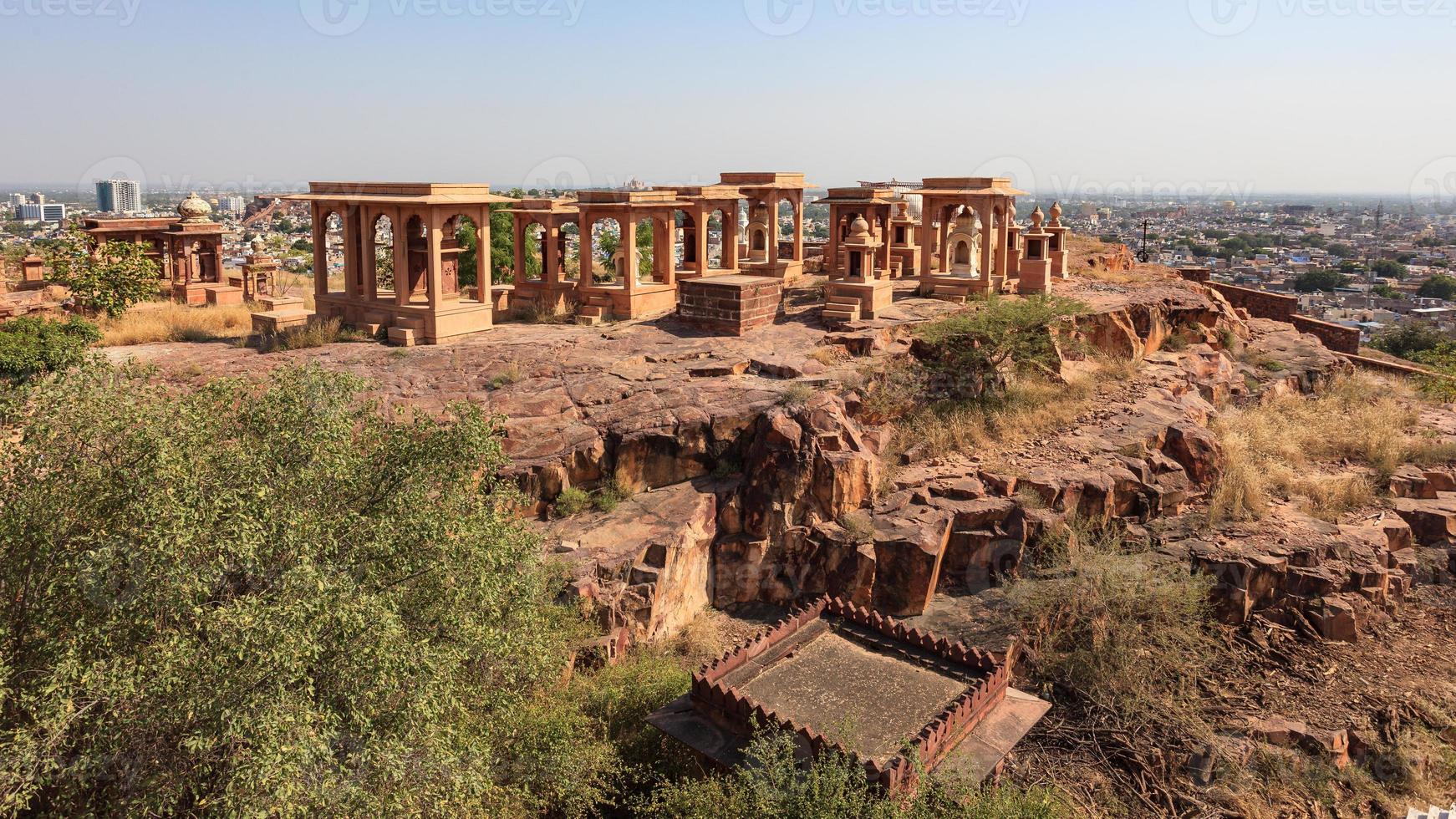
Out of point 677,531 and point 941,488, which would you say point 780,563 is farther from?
point 941,488

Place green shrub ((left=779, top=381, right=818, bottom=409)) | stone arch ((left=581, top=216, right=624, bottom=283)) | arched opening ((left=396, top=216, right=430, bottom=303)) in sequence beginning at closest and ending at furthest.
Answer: green shrub ((left=779, top=381, right=818, bottom=409)), arched opening ((left=396, top=216, right=430, bottom=303)), stone arch ((left=581, top=216, right=624, bottom=283))

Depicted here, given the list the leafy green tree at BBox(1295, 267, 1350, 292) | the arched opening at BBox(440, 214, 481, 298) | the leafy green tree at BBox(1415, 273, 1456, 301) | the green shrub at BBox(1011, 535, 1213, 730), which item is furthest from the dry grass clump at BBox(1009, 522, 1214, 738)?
the leafy green tree at BBox(1415, 273, 1456, 301)

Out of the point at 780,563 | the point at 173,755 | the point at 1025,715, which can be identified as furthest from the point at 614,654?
the point at 173,755

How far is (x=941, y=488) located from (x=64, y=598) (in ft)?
37.9

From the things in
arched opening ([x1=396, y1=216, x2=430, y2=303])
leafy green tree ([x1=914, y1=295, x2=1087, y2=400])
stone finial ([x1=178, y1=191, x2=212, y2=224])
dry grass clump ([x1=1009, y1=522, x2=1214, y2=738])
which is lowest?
dry grass clump ([x1=1009, y1=522, x2=1214, y2=738])

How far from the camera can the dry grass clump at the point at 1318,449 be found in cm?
1573

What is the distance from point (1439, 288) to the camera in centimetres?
5684

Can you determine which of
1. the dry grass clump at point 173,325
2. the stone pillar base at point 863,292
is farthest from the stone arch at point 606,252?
the dry grass clump at point 173,325

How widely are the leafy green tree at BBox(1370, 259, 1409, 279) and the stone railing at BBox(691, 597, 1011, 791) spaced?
71551 mm

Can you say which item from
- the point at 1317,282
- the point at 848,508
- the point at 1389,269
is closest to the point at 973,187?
the point at 848,508

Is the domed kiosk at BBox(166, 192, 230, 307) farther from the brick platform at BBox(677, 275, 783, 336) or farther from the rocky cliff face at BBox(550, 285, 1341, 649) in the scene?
the rocky cliff face at BBox(550, 285, 1341, 649)

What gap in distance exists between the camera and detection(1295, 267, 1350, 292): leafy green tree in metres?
59.0

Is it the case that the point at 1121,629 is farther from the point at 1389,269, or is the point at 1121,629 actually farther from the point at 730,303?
the point at 1389,269

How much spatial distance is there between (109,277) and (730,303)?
1373cm
